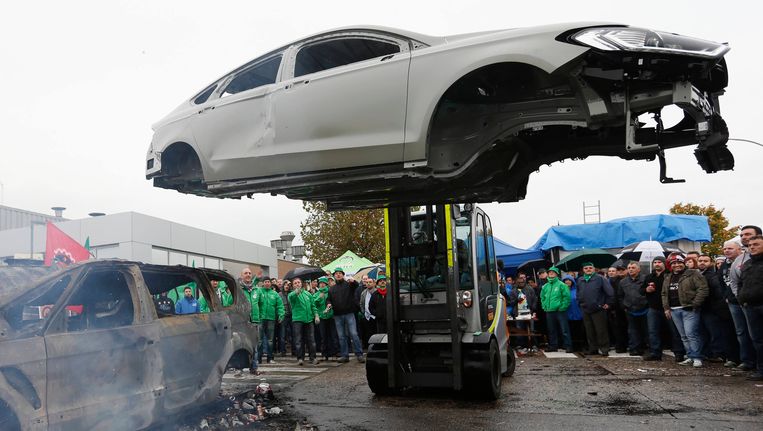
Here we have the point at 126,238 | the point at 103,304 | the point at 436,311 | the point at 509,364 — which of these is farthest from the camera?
the point at 126,238

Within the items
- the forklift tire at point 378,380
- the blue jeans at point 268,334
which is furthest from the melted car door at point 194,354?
the blue jeans at point 268,334

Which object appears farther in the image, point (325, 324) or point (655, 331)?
point (325, 324)

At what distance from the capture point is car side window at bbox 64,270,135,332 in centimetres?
497

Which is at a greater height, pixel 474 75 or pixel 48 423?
pixel 474 75

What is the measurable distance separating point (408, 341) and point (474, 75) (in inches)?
147

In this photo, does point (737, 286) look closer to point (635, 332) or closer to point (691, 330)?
point (691, 330)

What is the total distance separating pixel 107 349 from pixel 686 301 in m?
8.24

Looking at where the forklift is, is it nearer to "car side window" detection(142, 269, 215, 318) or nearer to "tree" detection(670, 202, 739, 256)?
"car side window" detection(142, 269, 215, 318)

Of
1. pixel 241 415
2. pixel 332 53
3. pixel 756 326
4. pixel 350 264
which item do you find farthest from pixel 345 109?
pixel 350 264

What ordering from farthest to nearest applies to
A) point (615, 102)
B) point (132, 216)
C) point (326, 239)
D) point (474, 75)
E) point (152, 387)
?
point (326, 239)
point (132, 216)
point (152, 387)
point (474, 75)
point (615, 102)

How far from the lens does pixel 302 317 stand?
11.0 meters

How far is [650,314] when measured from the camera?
32.4 ft

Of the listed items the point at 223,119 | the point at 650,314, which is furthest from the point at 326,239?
the point at 223,119

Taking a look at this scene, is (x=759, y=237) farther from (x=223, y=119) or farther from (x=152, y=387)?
(x=152, y=387)
